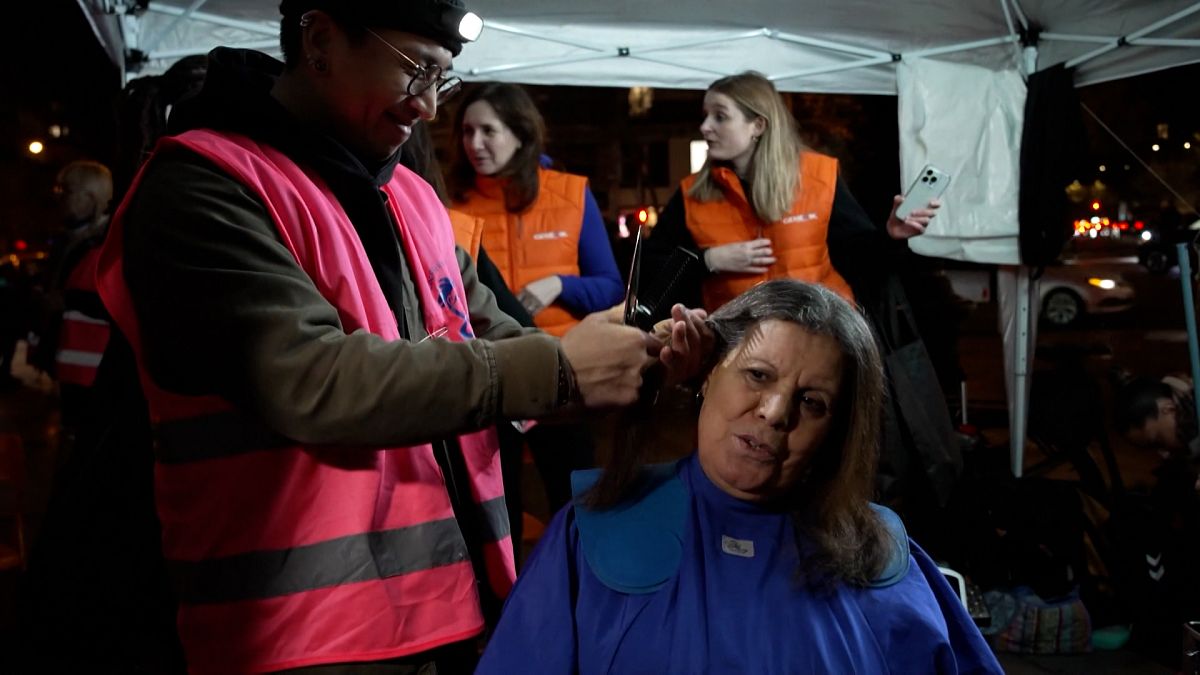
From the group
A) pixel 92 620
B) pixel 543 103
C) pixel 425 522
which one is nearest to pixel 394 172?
pixel 425 522

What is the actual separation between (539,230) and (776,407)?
2.51 m

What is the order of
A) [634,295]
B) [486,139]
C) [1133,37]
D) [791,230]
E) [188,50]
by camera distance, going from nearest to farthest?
[634,295] → [486,139] → [791,230] → [1133,37] → [188,50]

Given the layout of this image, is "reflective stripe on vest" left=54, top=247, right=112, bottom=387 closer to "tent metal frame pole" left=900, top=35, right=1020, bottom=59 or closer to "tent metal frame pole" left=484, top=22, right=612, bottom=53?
"tent metal frame pole" left=484, top=22, right=612, bottom=53

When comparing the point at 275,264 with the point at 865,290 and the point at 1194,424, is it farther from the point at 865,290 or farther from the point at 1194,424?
the point at 1194,424

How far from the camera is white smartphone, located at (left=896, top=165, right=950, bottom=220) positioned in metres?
3.94

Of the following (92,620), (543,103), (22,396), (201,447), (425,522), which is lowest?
(22,396)

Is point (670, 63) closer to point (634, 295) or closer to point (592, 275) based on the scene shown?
point (592, 275)

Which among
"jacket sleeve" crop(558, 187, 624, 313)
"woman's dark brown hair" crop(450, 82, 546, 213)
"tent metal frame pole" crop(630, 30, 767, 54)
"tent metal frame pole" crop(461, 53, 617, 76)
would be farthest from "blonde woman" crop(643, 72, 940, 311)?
"tent metal frame pole" crop(461, 53, 617, 76)

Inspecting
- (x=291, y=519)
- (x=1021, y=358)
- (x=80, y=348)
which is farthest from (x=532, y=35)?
(x=291, y=519)

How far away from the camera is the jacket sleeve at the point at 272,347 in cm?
141

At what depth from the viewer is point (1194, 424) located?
4.54 meters

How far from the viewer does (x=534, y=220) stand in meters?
4.34

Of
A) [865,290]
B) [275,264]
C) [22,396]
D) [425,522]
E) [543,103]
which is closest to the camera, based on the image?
[275,264]

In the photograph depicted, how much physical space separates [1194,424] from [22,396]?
504 inches
